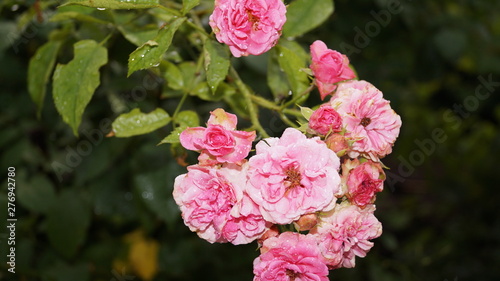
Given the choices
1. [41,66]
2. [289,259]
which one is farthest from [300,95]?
[41,66]

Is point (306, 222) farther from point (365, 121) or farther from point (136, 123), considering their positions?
point (136, 123)

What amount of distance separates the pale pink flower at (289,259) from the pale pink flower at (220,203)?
3 centimetres

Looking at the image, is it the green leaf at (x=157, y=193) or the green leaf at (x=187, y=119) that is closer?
the green leaf at (x=187, y=119)

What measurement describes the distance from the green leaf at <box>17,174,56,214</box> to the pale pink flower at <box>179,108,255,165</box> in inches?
34.6

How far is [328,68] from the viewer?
0.88 meters

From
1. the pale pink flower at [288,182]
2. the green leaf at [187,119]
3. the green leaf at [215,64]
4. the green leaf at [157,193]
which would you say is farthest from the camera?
the green leaf at [157,193]

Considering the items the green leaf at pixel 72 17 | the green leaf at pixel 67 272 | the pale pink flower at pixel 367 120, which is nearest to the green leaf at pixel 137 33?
the green leaf at pixel 72 17

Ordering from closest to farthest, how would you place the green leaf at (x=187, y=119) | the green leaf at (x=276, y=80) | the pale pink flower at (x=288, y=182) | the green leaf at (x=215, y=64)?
the pale pink flower at (x=288, y=182) < the green leaf at (x=215, y=64) < the green leaf at (x=187, y=119) < the green leaf at (x=276, y=80)

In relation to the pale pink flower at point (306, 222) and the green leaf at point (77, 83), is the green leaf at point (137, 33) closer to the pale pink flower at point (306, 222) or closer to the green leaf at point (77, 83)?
the green leaf at point (77, 83)

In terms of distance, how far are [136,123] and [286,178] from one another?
1.07 feet

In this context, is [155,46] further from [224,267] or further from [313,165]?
[224,267]

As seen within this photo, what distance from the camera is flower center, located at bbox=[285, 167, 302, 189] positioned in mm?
772

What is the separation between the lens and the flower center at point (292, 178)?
77 centimetres

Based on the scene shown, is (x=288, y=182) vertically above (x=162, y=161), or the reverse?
(x=288, y=182)
